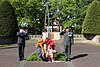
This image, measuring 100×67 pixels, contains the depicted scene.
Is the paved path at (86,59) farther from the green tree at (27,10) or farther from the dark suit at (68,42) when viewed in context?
the green tree at (27,10)

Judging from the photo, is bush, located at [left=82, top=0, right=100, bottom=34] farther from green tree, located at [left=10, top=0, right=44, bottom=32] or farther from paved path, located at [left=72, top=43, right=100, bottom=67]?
paved path, located at [left=72, top=43, right=100, bottom=67]

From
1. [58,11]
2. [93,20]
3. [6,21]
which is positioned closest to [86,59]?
[6,21]

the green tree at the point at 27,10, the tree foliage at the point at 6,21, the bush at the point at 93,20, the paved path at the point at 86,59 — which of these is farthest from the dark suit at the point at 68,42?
the green tree at the point at 27,10

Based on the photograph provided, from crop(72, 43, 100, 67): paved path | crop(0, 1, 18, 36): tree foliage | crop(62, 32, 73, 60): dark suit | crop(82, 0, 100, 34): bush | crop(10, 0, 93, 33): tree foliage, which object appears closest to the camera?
crop(72, 43, 100, 67): paved path

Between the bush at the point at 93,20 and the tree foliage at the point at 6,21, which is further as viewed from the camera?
the bush at the point at 93,20

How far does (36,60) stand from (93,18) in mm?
29497

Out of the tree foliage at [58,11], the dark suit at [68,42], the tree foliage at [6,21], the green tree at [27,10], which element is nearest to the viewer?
the dark suit at [68,42]

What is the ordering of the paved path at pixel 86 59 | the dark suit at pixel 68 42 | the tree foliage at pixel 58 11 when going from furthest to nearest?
the tree foliage at pixel 58 11, the dark suit at pixel 68 42, the paved path at pixel 86 59

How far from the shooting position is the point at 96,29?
42.3 m

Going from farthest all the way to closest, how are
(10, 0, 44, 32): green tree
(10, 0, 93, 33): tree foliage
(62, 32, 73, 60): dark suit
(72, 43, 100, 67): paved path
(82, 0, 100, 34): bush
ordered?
(10, 0, 93, 33): tree foliage
(10, 0, 44, 32): green tree
(82, 0, 100, 34): bush
(62, 32, 73, 60): dark suit
(72, 43, 100, 67): paved path

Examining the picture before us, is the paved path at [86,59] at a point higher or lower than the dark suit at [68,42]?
lower

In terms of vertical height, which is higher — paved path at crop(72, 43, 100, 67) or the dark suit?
the dark suit

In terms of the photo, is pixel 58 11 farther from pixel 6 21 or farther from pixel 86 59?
pixel 86 59

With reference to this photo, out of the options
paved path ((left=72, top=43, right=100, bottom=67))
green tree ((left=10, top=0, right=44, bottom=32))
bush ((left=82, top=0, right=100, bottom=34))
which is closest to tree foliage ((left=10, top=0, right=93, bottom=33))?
green tree ((left=10, top=0, right=44, bottom=32))
